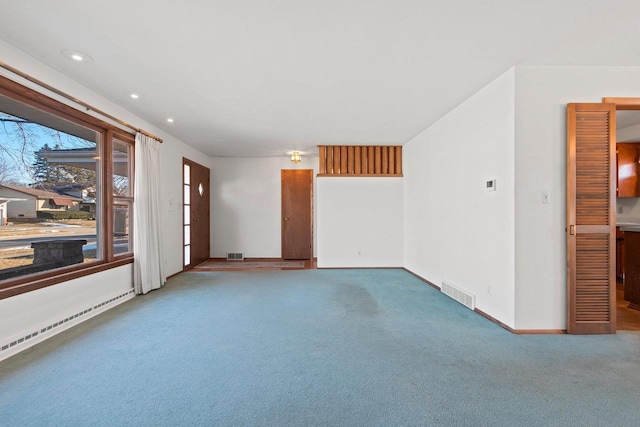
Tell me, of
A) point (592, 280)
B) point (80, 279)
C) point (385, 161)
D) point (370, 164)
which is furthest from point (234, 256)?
point (592, 280)

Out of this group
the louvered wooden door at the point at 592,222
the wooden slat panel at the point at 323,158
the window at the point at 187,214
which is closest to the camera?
the louvered wooden door at the point at 592,222

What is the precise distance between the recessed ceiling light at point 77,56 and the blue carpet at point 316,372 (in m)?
2.62

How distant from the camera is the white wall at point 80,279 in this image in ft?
7.63

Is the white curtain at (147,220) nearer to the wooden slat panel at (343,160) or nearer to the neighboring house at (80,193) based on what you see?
the neighboring house at (80,193)

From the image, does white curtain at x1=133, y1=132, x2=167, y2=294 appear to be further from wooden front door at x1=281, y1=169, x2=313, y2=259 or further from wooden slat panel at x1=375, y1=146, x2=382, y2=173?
wooden slat panel at x1=375, y1=146, x2=382, y2=173

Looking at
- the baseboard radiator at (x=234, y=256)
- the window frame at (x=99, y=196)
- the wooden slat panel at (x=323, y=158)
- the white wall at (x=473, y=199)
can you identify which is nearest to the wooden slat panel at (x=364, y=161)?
the wooden slat panel at (x=323, y=158)

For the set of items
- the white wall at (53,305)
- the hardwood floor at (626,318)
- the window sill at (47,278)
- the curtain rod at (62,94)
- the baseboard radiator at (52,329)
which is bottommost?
the hardwood floor at (626,318)

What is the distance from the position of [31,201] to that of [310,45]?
3.07 m

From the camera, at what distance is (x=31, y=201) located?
265 cm

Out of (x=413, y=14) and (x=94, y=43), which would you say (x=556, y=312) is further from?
(x=94, y=43)

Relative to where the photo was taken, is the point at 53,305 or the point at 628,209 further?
the point at 628,209

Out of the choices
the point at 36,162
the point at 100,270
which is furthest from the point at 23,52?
the point at 100,270

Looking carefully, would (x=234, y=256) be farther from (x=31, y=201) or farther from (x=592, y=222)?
(x=592, y=222)

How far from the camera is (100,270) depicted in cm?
330
